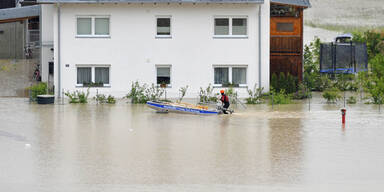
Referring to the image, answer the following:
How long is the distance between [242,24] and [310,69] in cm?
1078

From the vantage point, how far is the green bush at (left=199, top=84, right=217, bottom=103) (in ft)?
125

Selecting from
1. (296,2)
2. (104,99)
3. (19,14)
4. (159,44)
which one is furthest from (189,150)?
(19,14)

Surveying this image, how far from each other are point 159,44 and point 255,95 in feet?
20.9

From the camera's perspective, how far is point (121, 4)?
41000 millimetres

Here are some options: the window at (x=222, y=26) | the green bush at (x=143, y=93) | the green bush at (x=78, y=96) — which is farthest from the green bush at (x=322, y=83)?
the green bush at (x=78, y=96)

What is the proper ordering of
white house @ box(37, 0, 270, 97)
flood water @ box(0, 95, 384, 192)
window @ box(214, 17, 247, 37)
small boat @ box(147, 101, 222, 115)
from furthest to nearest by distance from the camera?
window @ box(214, 17, 247, 37)
white house @ box(37, 0, 270, 97)
small boat @ box(147, 101, 222, 115)
flood water @ box(0, 95, 384, 192)

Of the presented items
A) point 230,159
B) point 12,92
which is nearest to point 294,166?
point 230,159

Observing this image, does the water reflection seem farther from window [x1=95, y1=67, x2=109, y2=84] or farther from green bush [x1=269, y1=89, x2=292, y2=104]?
window [x1=95, y1=67, x2=109, y2=84]

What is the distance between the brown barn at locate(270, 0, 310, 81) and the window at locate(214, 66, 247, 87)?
108 inches

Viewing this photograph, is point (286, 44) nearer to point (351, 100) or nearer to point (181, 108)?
point (351, 100)

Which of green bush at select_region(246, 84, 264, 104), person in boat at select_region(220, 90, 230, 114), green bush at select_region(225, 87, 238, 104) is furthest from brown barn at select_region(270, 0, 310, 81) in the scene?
person in boat at select_region(220, 90, 230, 114)

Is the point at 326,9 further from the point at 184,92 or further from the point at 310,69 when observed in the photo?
the point at 184,92

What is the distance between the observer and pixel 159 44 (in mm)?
41250

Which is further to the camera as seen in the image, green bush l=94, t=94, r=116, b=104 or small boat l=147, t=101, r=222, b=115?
green bush l=94, t=94, r=116, b=104
